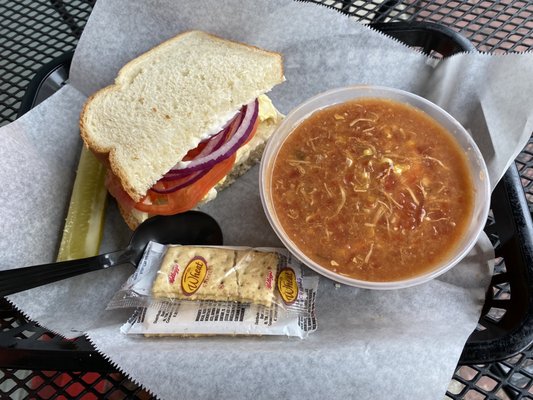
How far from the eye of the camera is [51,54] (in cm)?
209

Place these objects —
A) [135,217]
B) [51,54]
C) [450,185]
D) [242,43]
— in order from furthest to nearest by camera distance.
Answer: [51,54] < [242,43] < [135,217] < [450,185]

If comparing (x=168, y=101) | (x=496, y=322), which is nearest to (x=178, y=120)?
(x=168, y=101)

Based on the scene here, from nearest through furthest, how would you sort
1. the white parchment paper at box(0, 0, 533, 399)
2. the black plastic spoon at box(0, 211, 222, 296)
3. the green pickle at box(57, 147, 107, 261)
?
1. the white parchment paper at box(0, 0, 533, 399)
2. the black plastic spoon at box(0, 211, 222, 296)
3. the green pickle at box(57, 147, 107, 261)

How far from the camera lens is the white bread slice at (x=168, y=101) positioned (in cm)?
169

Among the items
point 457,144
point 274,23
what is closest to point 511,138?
point 457,144

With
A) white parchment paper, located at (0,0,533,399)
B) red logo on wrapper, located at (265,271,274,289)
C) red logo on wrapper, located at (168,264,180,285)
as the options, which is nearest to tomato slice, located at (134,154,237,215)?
white parchment paper, located at (0,0,533,399)

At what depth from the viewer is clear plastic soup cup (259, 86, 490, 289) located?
142 centimetres

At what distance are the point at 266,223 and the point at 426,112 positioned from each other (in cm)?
70

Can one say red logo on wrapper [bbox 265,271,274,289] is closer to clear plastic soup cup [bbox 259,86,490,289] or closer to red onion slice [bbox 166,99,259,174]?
clear plastic soup cup [bbox 259,86,490,289]

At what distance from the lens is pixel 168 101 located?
5.86ft

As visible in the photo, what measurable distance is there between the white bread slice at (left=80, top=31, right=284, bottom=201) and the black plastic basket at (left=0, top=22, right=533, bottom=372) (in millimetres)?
535

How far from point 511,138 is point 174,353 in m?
1.27

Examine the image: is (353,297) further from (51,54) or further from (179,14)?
(51,54)

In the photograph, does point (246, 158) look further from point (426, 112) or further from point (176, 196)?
point (426, 112)
